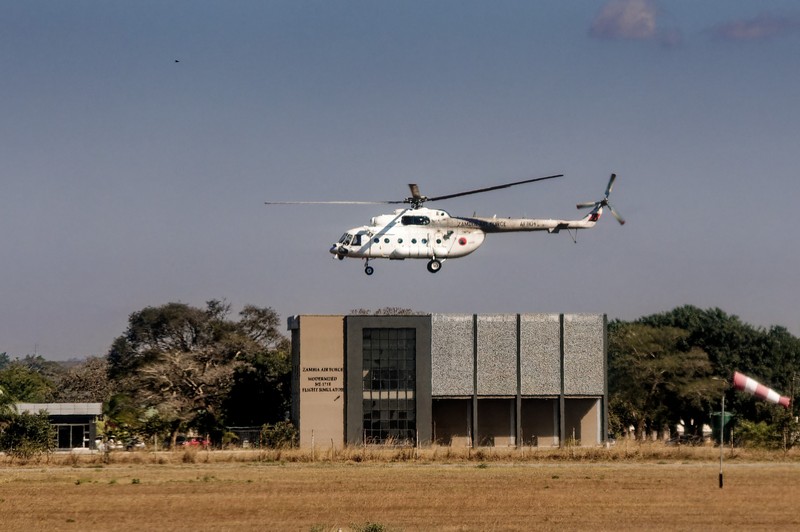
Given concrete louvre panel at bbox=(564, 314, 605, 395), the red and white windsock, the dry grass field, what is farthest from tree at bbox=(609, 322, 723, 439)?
the red and white windsock

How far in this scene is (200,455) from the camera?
190 feet

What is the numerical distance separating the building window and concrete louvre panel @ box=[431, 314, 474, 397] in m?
1.41

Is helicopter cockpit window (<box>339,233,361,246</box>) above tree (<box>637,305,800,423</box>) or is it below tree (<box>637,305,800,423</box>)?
above

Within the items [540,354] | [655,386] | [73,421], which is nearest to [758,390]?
[540,354]

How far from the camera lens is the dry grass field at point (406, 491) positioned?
35.1 m

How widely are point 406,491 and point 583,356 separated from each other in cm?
3818

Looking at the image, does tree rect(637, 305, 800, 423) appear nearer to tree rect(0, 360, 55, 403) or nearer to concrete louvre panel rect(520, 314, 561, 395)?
concrete louvre panel rect(520, 314, 561, 395)

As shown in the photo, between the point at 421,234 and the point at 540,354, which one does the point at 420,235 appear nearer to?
the point at 421,234

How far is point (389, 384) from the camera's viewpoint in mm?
77188

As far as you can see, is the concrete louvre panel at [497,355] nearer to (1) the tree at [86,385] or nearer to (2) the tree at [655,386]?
(2) the tree at [655,386]

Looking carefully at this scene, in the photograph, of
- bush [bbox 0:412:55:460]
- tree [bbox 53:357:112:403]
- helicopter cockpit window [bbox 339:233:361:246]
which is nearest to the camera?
helicopter cockpit window [bbox 339:233:361:246]

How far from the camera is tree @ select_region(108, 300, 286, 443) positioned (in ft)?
263

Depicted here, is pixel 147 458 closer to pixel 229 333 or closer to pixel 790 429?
pixel 790 429

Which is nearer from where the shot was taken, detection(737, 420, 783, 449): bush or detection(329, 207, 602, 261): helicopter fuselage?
detection(329, 207, 602, 261): helicopter fuselage
